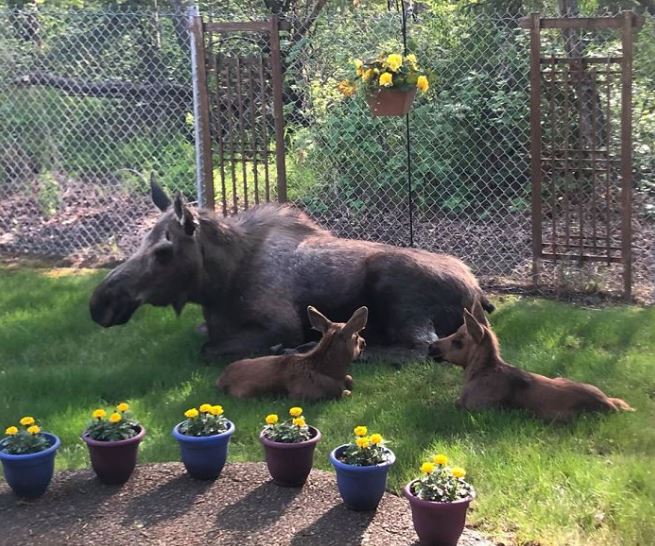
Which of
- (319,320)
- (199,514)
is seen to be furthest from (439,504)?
(319,320)

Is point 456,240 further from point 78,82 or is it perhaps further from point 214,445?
point 214,445

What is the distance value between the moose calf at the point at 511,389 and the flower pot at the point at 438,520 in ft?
4.84

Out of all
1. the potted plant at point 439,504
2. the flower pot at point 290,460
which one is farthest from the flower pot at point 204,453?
the potted plant at point 439,504

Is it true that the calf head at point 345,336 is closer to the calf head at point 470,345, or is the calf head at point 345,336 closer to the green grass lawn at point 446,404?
the green grass lawn at point 446,404

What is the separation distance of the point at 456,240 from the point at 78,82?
4500 millimetres

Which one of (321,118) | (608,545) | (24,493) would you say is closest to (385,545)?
(608,545)

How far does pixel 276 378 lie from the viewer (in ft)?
18.5

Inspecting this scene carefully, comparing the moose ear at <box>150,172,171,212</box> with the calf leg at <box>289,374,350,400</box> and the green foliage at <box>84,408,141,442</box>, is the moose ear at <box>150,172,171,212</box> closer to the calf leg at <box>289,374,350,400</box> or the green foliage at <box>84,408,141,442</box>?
the calf leg at <box>289,374,350,400</box>

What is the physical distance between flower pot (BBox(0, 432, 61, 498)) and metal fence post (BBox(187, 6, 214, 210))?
467 centimetres

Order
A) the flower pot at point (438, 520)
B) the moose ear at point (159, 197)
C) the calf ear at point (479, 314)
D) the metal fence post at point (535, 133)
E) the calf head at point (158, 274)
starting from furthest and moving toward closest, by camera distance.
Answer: the metal fence post at point (535, 133), the moose ear at point (159, 197), the calf head at point (158, 274), the calf ear at point (479, 314), the flower pot at point (438, 520)

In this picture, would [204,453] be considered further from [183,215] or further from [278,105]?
[278,105]

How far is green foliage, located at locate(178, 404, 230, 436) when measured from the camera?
14.7ft

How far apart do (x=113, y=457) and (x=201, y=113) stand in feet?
16.2

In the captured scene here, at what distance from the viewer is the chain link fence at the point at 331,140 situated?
918cm
